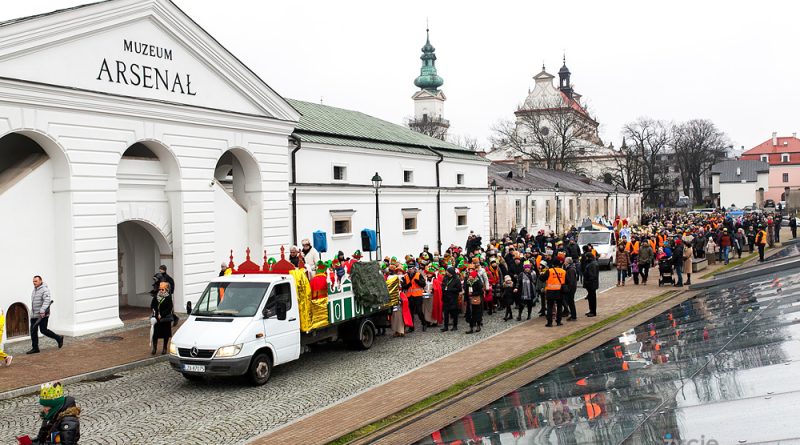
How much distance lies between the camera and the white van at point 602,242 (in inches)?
1312

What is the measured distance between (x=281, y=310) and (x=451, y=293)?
6306mm

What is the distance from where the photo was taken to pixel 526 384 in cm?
1277

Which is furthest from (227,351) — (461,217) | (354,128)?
(461,217)

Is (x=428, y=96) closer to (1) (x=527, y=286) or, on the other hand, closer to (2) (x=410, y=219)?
(2) (x=410, y=219)

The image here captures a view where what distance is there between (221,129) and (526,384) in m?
14.7

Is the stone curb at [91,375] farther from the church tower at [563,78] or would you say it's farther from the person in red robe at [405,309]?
the church tower at [563,78]

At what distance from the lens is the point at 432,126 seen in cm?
9544

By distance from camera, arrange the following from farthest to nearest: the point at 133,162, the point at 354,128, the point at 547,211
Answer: the point at 547,211 < the point at 354,128 < the point at 133,162

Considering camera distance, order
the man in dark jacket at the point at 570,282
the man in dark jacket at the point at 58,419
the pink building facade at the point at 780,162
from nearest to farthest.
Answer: the man in dark jacket at the point at 58,419 → the man in dark jacket at the point at 570,282 → the pink building facade at the point at 780,162

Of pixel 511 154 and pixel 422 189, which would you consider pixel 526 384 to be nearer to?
pixel 422 189

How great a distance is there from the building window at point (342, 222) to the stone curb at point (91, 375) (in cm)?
1366

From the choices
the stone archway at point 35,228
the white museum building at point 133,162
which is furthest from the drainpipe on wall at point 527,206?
the stone archway at point 35,228

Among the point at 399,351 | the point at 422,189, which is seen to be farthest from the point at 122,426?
the point at 422,189

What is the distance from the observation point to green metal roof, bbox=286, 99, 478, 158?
98.2 feet
